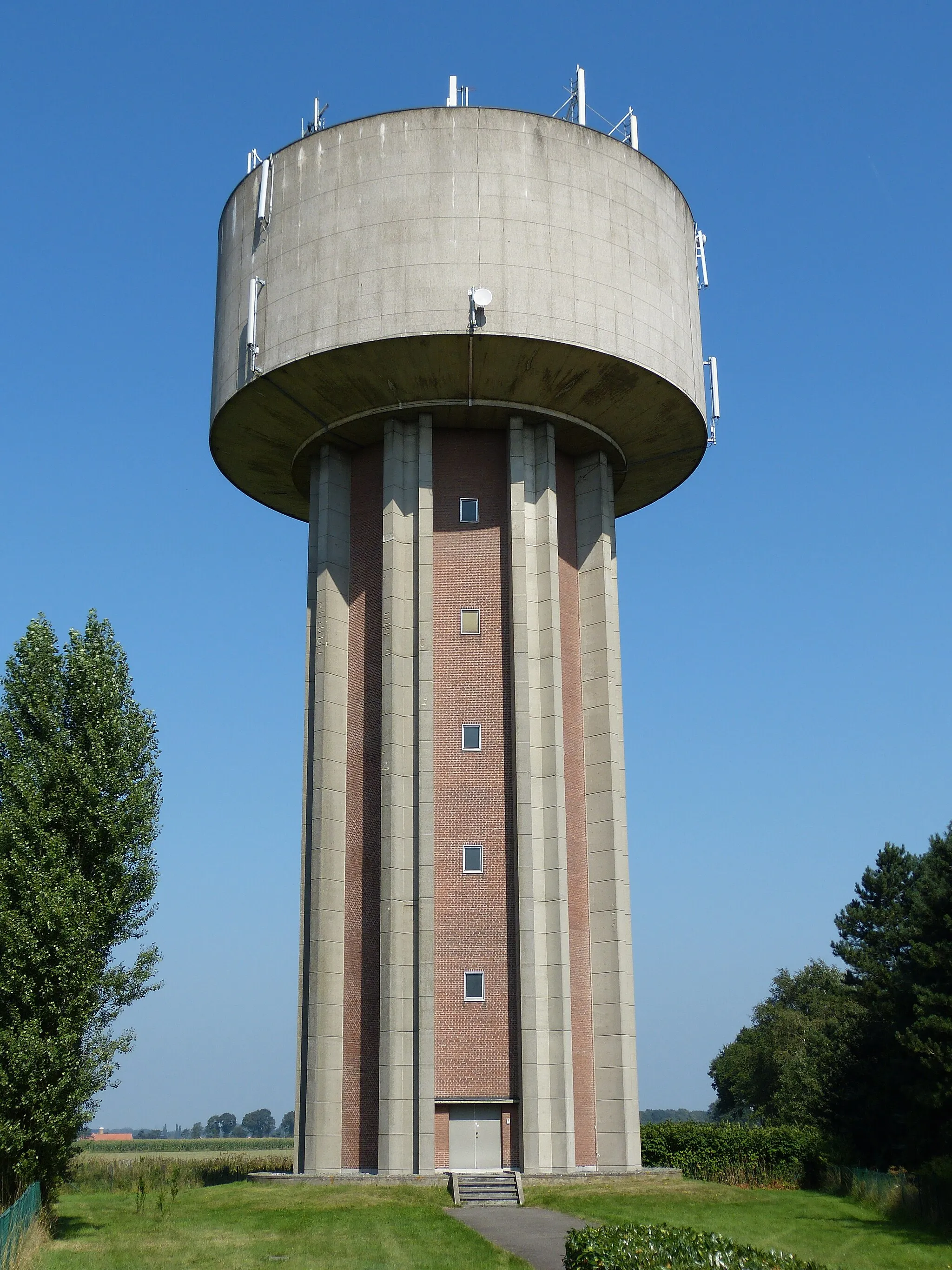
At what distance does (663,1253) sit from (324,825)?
20799 mm

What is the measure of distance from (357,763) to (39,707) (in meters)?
9.84

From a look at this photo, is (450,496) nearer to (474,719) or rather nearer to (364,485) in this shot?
(364,485)

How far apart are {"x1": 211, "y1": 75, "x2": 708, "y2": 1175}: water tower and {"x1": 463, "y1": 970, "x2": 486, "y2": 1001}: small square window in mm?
49

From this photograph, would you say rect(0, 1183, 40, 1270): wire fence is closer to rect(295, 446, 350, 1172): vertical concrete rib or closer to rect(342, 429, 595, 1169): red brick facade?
rect(295, 446, 350, 1172): vertical concrete rib

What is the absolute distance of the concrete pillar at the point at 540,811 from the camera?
31062mm

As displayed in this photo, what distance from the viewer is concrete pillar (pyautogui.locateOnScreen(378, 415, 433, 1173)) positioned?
3070 cm

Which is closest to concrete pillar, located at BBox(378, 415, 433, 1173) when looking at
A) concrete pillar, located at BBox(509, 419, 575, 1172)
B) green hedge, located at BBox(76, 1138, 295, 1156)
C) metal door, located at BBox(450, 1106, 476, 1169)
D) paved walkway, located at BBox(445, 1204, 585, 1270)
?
metal door, located at BBox(450, 1106, 476, 1169)

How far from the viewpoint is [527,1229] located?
24.8 metres

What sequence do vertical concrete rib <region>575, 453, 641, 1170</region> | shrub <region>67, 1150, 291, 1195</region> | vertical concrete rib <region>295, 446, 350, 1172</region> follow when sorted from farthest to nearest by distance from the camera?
shrub <region>67, 1150, 291, 1195</region>, vertical concrete rib <region>575, 453, 641, 1170</region>, vertical concrete rib <region>295, 446, 350, 1172</region>

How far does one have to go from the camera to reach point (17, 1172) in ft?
78.7

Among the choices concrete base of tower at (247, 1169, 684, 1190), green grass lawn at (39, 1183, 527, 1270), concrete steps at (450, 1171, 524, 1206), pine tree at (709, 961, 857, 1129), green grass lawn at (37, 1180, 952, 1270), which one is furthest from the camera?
pine tree at (709, 961, 857, 1129)

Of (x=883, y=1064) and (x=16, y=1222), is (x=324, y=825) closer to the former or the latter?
(x=16, y=1222)

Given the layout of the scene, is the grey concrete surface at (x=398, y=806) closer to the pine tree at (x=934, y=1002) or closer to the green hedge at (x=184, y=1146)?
the pine tree at (x=934, y=1002)

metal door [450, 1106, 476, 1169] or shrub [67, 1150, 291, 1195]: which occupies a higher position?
metal door [450, 1106, 476, 1169]
